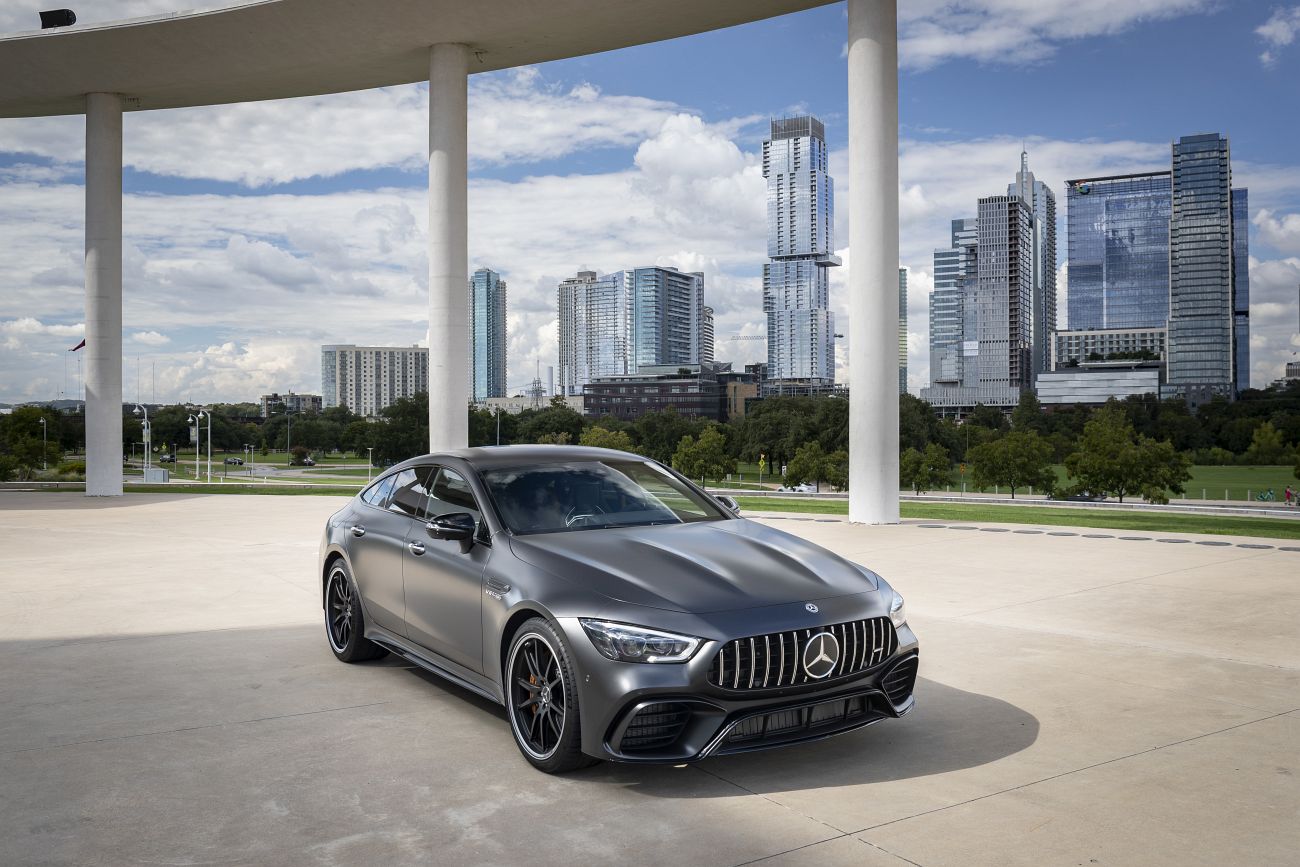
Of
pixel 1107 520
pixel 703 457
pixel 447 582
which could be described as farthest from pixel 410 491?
pixel 703 457

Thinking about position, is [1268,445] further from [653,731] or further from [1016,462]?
[653,731]

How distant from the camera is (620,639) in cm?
421

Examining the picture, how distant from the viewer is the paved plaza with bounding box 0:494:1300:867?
3.70 m

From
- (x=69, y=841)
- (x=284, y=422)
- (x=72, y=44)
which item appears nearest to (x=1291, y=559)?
(x=69, y=841)

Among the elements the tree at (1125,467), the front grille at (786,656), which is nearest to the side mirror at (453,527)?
the front grille at (786,656)

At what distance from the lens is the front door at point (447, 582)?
5.14 meters

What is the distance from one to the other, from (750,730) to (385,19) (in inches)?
791

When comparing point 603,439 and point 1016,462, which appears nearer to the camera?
point 603,439

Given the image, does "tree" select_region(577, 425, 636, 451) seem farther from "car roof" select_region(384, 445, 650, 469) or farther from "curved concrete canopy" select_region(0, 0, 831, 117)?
"car roof" select_region(384, 445, 650, 469)

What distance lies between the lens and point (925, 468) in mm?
89750

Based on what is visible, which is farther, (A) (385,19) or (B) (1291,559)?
(A) (385,19)

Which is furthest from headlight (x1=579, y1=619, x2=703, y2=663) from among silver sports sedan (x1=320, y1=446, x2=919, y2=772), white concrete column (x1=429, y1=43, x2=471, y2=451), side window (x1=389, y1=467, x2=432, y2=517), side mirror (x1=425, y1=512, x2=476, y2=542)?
white concrete column (x1=429, y1=43, x2=471, y2=451)

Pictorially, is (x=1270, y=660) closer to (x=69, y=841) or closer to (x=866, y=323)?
(x=69, y=841)

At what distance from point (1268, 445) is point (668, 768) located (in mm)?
132117
